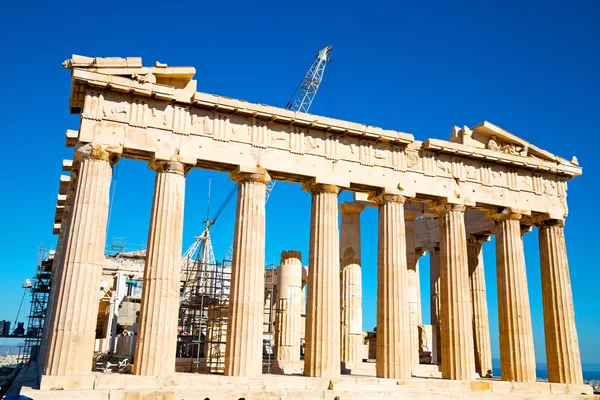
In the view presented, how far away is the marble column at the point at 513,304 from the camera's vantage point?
93.9ft

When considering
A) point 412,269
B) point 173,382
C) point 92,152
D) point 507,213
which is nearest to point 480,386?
point 507,213

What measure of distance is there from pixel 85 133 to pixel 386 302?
14.7 meters

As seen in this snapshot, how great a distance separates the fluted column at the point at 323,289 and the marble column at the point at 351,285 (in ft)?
23.4

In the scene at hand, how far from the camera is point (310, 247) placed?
26.3 m

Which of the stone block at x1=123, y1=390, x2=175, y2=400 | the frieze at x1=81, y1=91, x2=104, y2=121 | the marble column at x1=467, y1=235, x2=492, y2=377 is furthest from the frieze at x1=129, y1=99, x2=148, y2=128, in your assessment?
the marble column at x1=467, y1=235, x2=492, y2=377

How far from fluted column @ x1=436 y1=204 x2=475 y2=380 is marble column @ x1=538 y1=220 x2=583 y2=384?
5684mm

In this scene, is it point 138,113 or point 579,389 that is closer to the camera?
point 138,113

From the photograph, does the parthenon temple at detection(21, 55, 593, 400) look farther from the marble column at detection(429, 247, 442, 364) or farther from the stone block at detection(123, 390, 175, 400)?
the marble column at detection(429, 247, 442, 364)

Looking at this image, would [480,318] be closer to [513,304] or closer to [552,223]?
[513,304]

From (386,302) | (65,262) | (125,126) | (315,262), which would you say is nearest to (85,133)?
(125,126)

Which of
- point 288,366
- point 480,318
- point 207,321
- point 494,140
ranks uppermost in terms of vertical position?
point 494,140

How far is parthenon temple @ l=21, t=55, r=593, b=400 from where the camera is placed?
22078mm

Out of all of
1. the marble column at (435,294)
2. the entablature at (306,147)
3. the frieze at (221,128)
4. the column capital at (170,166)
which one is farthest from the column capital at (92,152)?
the marble column at (435,294)

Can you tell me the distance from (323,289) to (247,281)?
3.44 m
